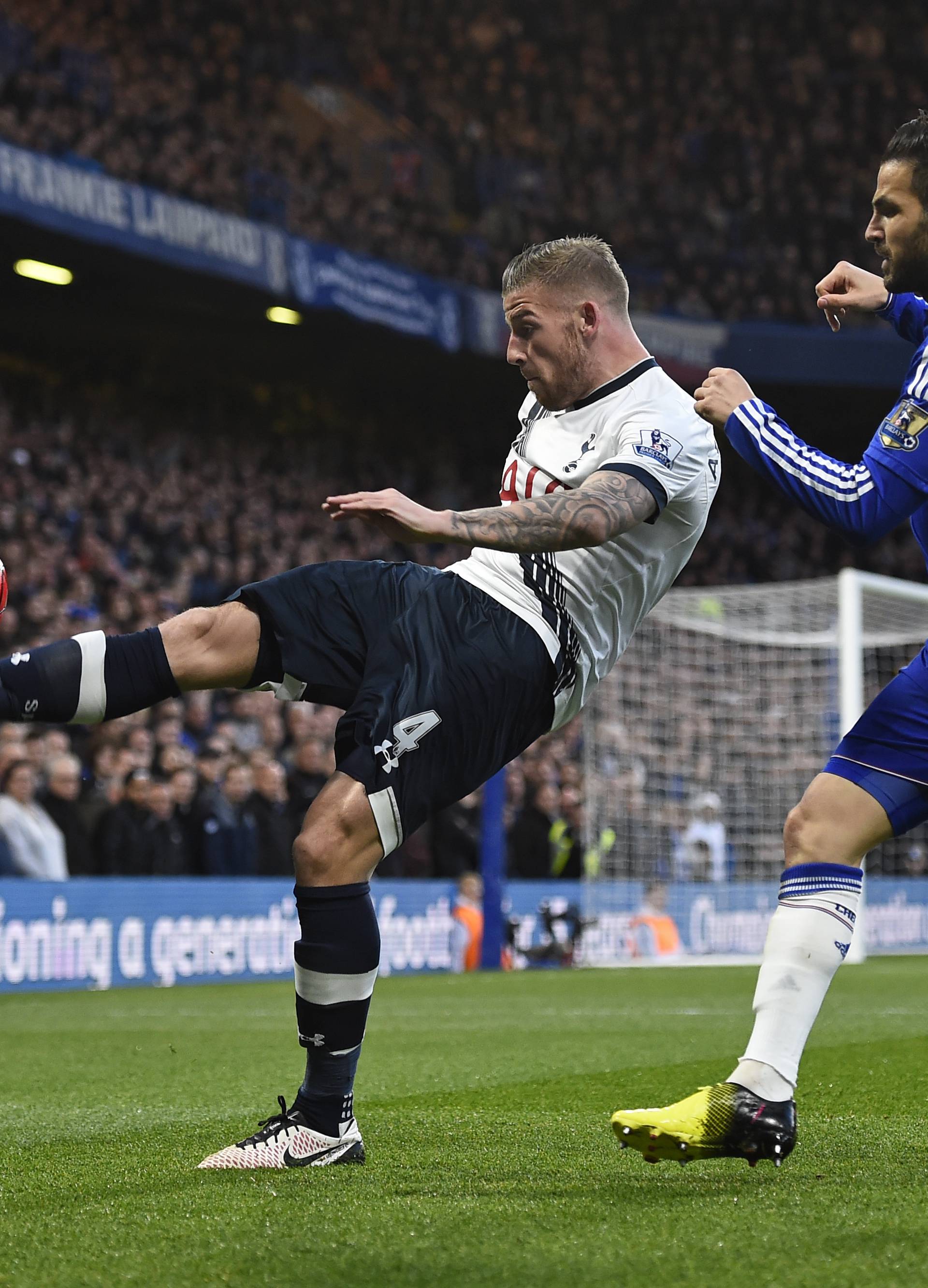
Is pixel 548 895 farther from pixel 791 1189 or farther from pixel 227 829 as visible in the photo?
pixel 791 1189

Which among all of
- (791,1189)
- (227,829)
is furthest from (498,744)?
(227,829)

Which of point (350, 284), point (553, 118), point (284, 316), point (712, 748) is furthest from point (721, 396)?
point (553, 118)

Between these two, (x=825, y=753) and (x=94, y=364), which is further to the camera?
(x=94, y=364)

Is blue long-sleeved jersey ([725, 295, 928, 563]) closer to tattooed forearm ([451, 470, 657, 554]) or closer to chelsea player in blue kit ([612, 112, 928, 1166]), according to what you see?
chelsea player in blue kit ([612, 112, 928, 1166])

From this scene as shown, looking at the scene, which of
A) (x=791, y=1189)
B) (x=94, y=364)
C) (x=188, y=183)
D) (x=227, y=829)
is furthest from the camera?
(x=94, y=364)

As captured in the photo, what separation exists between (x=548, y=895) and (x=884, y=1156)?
405 inches

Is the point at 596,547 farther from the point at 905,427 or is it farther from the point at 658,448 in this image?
the point at 905,427

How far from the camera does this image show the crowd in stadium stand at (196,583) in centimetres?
1159

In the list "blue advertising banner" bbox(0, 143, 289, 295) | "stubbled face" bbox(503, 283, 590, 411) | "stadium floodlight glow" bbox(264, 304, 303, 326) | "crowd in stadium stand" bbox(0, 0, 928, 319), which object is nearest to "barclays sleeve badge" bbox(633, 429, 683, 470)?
"stubbled face" bbox(503, 283, 590, 411)

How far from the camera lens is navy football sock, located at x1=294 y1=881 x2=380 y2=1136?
3.38 meters

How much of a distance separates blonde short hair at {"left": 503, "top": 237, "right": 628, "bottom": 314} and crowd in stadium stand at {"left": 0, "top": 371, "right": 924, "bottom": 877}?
18.1ft

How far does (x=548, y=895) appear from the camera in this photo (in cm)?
1365

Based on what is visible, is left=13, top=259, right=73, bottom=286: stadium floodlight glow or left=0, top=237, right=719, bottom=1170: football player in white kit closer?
left=0, top=237, right=719, bottom=1170: football player in white kit

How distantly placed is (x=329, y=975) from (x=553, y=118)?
24.7 meters
